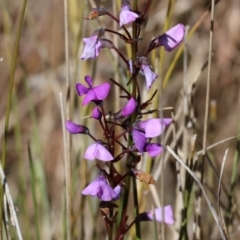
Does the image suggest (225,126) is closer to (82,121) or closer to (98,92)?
(82,121)

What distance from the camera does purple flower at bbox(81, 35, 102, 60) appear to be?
810mm

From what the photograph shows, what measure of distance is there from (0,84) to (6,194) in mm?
1749

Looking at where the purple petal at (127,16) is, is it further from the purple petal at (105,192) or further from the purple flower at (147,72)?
the purple petal at (105,192)

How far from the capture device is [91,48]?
81cm

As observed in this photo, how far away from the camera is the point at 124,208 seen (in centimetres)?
86

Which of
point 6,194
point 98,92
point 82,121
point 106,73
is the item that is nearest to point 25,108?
point 106,73

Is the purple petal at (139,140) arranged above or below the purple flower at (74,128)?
below

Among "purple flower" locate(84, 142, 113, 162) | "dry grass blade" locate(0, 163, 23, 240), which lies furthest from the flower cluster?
"dry grass blade" locate(0, 163, 23, 240)

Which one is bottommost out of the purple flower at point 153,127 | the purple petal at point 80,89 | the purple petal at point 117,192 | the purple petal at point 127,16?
the purple petal at point 117,192

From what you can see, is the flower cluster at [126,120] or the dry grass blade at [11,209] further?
the dry grass blade at [11,209]

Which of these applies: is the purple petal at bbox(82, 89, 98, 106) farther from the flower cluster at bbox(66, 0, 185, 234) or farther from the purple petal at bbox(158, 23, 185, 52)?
the purple petal at bbox(158, 23, 185, 52)

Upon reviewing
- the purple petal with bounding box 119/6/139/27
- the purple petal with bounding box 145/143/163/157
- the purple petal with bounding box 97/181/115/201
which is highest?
the purple petal with bounding box 119/6/139/27

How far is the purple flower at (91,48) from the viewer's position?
31.9 inches

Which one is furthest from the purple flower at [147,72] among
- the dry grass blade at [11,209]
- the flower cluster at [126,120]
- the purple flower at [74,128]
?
the dry grass blade at [11,209]
